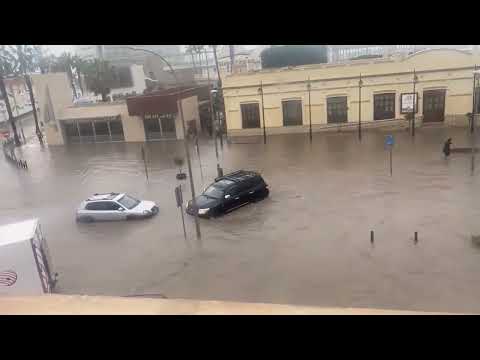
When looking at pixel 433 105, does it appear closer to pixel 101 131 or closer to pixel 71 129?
pixel 101 131

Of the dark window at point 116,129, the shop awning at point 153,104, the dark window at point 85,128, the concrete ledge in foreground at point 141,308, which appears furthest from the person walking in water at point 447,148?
the dark window at point 85,128

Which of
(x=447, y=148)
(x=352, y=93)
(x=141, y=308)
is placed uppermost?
(x=141, y=308)

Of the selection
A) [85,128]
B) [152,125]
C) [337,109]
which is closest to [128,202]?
[152,125]

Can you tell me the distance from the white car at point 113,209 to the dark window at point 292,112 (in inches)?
655

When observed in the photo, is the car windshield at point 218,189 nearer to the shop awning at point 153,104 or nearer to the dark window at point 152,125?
the shop awning at point 153,104

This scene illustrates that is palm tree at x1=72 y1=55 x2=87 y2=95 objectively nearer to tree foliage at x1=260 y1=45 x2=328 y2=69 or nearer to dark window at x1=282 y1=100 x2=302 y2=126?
tree foliage at x1=260 y1=45 x2=328 y2=69

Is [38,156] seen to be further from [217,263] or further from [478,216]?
[478,216]

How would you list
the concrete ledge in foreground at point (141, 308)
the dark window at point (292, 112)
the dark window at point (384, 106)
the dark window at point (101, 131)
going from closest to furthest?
1. the concrete ledge in foreground at point (141, 308)
2. the dark window at point (384, 106)
3. the dark window at point (292, 112)
4. the dark window at point (101, 131)

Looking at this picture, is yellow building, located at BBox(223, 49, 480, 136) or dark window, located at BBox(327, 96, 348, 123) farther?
dark window, located at BBox(327, 96, 348, 123)

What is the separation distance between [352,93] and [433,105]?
5.45 m

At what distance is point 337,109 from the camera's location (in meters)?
30.2

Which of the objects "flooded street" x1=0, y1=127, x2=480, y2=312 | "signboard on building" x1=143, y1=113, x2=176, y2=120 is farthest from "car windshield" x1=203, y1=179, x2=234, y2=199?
"signboard on building" x1=143, y1=113, x2=176, y2=120

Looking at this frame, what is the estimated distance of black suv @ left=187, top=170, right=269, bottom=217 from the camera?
1611 centimetres

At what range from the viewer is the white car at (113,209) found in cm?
1648
